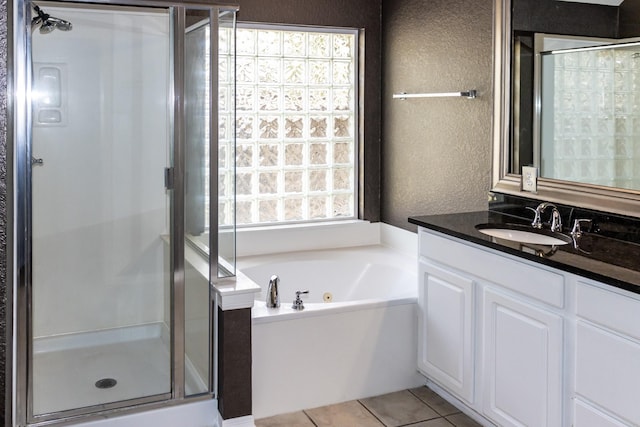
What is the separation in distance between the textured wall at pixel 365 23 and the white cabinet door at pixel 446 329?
130 centimetres

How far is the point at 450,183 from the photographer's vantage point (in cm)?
363

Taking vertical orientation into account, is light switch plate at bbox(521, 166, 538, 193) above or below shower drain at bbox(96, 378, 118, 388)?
above

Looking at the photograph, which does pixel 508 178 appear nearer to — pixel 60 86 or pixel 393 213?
pixel 393 213

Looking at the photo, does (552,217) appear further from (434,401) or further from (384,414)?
(384,414)

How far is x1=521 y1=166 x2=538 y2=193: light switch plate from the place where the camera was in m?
3.02

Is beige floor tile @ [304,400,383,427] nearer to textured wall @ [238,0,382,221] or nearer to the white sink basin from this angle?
→ the white sink basin

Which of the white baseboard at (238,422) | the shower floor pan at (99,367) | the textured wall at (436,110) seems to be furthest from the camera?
the textured wall at (436,110)

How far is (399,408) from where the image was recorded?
3008 mm

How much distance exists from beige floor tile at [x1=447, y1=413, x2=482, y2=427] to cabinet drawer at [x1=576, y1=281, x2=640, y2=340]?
902mm

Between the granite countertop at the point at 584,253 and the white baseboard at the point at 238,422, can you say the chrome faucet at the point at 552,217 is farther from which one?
the white baseboard at the point at 238,422

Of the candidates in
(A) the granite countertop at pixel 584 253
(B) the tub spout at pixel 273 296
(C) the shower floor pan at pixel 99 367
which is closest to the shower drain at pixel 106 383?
(C) the shower floor pan at pixel 99 367

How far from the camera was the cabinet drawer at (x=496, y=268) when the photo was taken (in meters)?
2.27

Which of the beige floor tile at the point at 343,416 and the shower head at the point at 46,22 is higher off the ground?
the shower head at the point at 46,22

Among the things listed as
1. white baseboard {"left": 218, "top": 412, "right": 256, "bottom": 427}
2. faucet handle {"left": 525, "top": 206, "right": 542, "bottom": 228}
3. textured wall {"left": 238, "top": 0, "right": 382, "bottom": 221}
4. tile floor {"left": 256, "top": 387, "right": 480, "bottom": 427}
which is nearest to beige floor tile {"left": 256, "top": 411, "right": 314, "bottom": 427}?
tile floor {"left": 256, "top": 387, "right": 480, "bottom": 427}
